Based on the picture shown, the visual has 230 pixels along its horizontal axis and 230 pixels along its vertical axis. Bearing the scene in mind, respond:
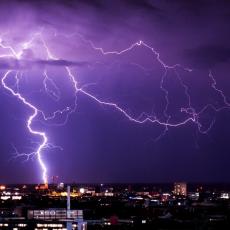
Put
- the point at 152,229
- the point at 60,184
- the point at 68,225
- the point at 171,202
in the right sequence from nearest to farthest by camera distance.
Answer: the point at 68,225
the point at 152,229
the point at 171,202
the point at 60,184

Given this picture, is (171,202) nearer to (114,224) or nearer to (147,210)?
(147,210)

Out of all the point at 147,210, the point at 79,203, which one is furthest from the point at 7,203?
the point at 147,210

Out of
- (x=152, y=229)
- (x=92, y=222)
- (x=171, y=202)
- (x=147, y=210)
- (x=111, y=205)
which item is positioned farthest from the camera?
(x=171, y=202)

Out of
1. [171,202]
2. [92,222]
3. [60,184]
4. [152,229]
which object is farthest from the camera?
[60,184]

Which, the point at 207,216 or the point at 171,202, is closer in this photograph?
the point at 207,216

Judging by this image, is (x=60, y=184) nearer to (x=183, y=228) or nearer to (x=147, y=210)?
(x=147, y=210)

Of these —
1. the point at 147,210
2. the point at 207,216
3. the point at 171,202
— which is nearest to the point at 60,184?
the point at 171,202

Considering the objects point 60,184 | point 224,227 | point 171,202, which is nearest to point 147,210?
point 171,202

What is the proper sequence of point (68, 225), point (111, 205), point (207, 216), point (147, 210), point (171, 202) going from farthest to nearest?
point (171, 202) → point (111, 205) → point (147, 210) → point (207, 216) → point (68, 225)

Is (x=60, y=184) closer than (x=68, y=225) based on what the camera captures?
No
